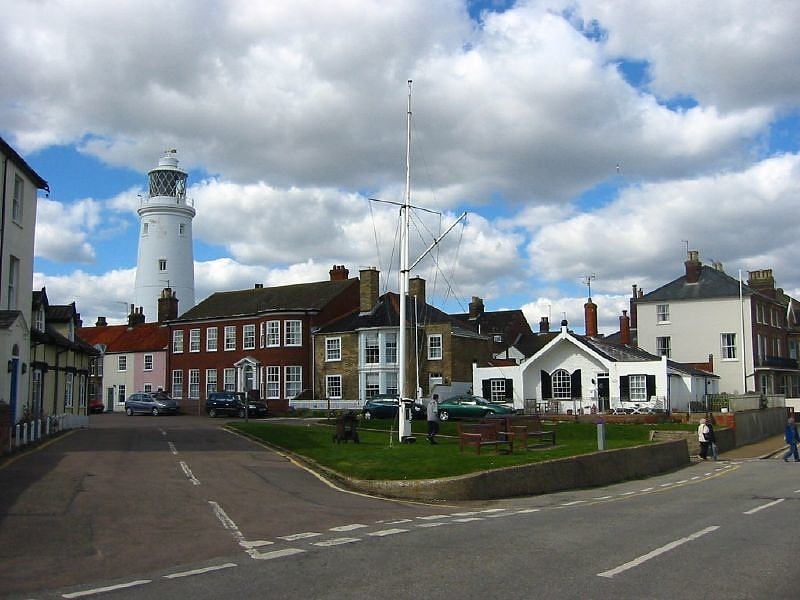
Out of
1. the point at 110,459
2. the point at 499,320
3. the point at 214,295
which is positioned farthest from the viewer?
the point at 499,320

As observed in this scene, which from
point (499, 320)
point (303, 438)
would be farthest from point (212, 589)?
point (499, 320)

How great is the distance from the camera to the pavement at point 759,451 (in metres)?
34.2

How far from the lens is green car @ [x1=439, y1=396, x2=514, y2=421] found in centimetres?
4238

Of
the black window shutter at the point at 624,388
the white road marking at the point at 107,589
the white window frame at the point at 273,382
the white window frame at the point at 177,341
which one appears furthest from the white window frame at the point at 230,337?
the white road marking at the point at 107,589

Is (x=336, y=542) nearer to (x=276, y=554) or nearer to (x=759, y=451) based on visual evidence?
(x=276, y=554)

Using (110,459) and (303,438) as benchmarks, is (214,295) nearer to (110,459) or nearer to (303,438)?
(303,438)

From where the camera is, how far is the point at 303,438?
2903 centimetres

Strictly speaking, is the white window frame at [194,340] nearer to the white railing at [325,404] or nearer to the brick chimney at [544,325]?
the white railing at [325,404]

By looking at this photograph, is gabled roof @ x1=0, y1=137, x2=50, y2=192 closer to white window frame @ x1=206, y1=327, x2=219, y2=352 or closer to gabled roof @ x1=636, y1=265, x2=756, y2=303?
white window frame @ x1=206, y1=327, x2=219, y2=352

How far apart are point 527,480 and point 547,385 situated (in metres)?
29.3

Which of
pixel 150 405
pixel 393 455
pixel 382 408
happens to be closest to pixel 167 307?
pixel 150 405

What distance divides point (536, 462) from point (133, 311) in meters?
61.5

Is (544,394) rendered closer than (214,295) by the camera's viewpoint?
Yes

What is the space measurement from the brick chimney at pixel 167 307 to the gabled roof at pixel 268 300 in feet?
7.76
